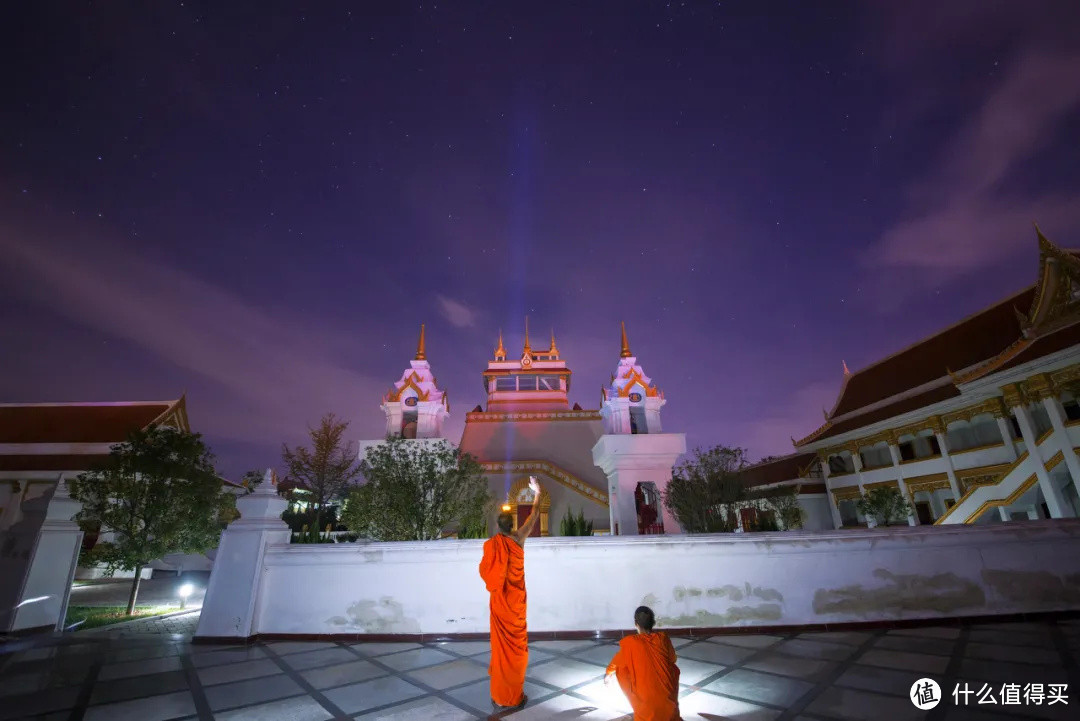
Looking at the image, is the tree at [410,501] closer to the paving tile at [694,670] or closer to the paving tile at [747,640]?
the paving tile at [747,640]

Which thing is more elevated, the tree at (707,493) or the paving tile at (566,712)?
the tree at (707,493)

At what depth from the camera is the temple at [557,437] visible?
10391 mm

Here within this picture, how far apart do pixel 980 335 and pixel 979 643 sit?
18742 mm

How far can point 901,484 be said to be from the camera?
772 inches

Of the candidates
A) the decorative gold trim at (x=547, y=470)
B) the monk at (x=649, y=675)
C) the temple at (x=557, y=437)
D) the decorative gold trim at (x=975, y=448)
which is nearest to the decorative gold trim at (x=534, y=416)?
the temple at (x=557, y=437)

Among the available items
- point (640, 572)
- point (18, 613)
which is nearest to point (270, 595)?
point (18, 613)

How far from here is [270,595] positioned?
6.05 metres

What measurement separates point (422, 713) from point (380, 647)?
231cm

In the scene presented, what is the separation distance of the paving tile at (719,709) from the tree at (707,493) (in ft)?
20.3

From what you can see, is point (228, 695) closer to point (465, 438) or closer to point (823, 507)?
point (465, 438)

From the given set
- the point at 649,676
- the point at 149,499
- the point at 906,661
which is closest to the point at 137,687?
the point at 649,676

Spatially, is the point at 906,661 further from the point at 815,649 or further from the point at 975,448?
the point at 975,448

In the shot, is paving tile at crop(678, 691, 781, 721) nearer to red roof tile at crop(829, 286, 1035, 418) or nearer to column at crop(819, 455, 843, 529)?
red roof tile at crop(829, 286, 1035, 418)

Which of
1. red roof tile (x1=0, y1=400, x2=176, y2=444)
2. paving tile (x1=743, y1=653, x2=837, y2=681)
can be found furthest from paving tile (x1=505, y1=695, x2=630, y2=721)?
red roof tile (x1=0, y1=400, x2=176, y2=444)
